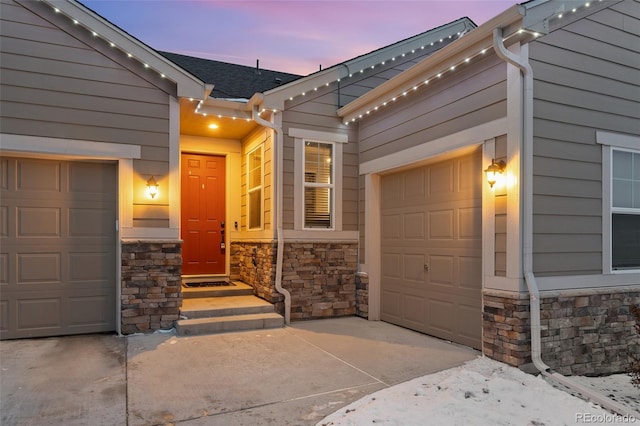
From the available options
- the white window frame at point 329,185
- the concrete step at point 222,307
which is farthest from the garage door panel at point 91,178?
the white window frame at point 329,185

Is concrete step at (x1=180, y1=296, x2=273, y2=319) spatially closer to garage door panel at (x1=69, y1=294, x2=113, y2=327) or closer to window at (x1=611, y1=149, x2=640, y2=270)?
garage door panel at (x1=69, y1=294, x2=113, y2=327)

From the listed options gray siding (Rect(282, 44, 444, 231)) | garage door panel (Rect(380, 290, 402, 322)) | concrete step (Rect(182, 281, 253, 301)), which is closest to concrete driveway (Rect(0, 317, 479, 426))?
garage door panel (Rect(380, 290, 402, 322))

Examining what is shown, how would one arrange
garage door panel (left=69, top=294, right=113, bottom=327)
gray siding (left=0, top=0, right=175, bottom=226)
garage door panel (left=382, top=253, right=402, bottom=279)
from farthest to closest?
1. garage door panel (left=382, top=253, right=402, bottom=279)
2. garage door panel (left=69, top=294, right=113, bottom=327)
3. gray siding (left=0, top=0, right=175, bottom=226)

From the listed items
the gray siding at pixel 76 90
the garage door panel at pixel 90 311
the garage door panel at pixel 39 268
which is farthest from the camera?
the garage door panel at pixel 90 311

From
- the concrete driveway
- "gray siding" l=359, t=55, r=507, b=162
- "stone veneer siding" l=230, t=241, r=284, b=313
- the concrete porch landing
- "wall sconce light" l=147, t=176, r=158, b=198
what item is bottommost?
the concrete driveway

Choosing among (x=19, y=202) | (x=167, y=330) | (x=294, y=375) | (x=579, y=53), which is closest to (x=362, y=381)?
(x=294, y=375)

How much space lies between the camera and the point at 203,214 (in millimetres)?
7434

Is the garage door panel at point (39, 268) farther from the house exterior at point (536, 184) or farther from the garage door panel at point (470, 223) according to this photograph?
the garage door panel at point (470, 223)

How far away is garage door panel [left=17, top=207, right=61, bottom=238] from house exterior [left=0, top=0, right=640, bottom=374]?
0.02 metres

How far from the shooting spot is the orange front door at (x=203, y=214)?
7293 mm

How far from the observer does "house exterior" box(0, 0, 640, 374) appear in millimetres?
4199

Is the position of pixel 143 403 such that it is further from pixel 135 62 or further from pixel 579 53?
pixel 579 53

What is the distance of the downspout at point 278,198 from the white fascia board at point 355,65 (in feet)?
0.82

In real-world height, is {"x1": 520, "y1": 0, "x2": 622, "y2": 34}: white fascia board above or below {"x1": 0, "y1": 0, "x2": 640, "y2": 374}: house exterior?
above
